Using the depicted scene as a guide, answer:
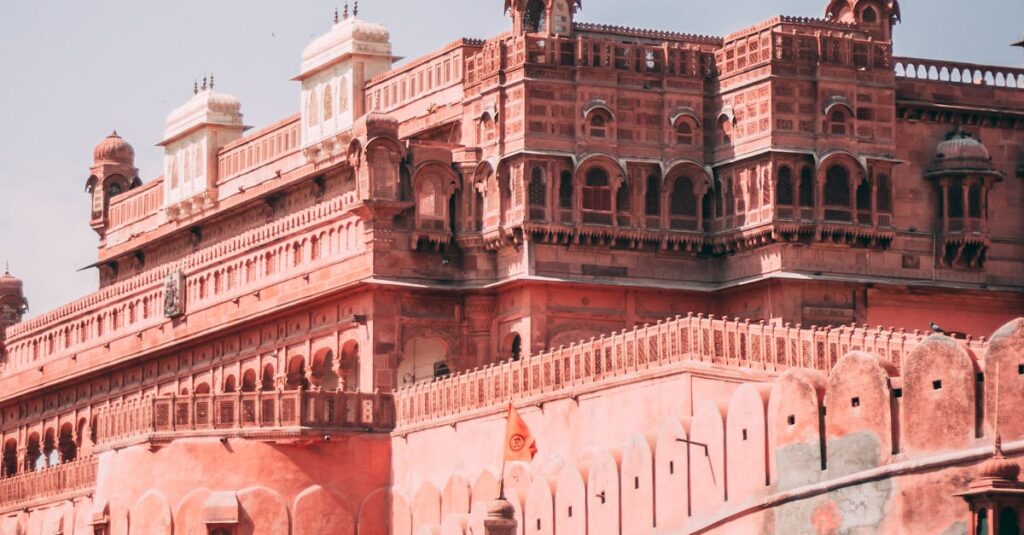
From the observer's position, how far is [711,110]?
49125 millimetres

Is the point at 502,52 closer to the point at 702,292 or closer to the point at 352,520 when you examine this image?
the point at 702,292

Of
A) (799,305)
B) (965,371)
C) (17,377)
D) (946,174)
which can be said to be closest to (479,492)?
(799,305)

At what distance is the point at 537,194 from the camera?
47656 millimetres

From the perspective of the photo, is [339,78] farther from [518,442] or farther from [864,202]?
[518,442]

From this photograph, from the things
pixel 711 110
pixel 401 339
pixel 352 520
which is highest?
pixel 711 110

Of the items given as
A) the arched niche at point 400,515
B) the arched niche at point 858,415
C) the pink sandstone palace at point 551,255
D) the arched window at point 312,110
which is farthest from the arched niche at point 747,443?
the arched window at point 312,110

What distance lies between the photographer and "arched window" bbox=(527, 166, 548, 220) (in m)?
47.6

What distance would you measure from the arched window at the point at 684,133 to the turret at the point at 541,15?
8.52 feet

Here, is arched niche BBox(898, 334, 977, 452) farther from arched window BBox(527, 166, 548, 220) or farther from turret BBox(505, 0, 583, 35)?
turret BBox(505, 0, 583, 35)

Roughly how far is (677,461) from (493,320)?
610 inches

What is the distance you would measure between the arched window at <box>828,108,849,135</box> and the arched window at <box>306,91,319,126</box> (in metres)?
14.0

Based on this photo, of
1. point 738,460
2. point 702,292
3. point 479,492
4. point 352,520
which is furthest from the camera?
point 702,292

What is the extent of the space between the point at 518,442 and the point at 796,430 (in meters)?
10.5

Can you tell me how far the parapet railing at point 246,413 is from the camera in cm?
4597
